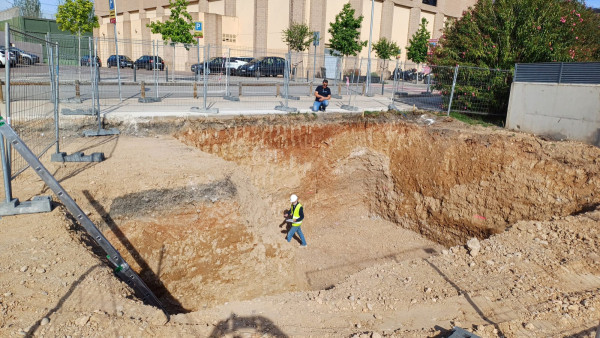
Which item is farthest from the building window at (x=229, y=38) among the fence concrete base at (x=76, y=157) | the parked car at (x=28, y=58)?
the fence concrete base at (x=76, y=157)

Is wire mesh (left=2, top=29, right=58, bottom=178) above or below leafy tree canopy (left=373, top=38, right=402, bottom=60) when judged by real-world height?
below

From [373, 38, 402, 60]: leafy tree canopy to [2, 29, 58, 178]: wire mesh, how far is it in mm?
31730

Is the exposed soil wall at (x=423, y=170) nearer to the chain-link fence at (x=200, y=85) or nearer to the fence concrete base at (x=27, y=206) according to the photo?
the chain-link fence at (x=200, y=85)

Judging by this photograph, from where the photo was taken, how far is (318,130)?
45.8ft

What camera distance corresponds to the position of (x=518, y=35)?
47.4ft

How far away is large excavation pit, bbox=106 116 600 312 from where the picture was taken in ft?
29.6

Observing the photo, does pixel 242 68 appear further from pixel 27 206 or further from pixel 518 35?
pixel 27 206

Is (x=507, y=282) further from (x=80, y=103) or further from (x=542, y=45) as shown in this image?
(x=80, y=103)

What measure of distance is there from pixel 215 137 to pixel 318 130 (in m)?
3.51

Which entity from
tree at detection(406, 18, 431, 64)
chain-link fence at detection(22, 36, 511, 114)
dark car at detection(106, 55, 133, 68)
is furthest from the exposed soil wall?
tree at detection(406, 18, 431, 64)

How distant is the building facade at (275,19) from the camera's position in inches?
1383

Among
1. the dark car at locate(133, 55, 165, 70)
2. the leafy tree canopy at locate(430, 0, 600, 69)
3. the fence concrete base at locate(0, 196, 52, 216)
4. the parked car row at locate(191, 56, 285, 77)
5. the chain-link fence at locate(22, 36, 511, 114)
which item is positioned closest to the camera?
the fence concrete base at locate(0, 196, 52, 216)

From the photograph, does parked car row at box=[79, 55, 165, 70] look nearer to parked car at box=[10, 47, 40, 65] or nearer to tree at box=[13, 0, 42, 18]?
parked car at box=[10, 47, 40, 65]

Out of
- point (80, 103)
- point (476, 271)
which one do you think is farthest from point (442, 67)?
point (80, 103)
